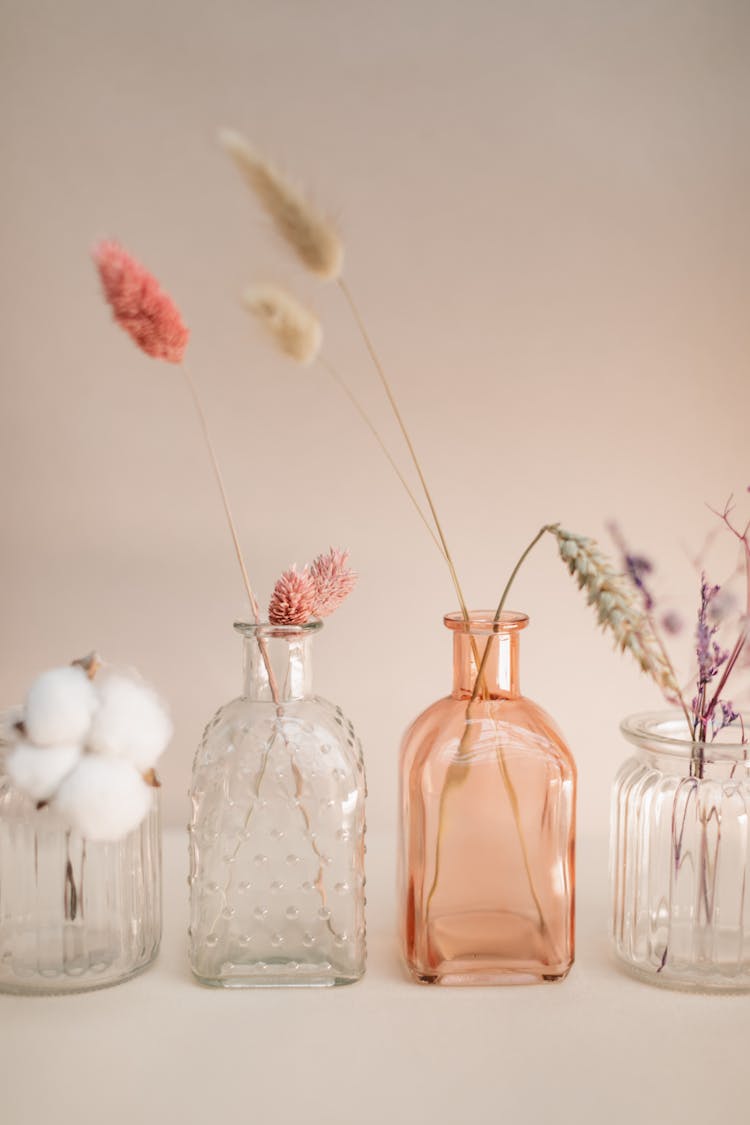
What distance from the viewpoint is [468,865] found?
858mm

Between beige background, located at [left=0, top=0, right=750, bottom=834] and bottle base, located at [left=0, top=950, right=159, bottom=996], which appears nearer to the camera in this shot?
bottle base, located at [left=0, top=950, right=159, bottom=996]

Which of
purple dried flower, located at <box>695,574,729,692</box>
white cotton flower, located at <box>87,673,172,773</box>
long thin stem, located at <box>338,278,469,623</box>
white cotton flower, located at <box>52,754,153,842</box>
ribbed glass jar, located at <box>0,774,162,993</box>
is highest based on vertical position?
long thin stem, located at <box>338,278,469,623</box>

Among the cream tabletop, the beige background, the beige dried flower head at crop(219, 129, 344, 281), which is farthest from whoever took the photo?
the beige background

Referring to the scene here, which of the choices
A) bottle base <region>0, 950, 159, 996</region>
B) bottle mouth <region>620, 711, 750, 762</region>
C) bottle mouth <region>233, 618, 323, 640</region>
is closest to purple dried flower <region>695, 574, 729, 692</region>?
bottle mouth <region>620, 711, 750, 762</region>

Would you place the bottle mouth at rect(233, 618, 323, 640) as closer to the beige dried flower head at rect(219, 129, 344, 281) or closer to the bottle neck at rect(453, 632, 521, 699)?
the bottle neck at rect(453, 632, 521, 699)

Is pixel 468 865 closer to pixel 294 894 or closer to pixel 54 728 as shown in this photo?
pixel 294 894

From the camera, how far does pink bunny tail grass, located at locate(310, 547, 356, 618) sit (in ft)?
2.85

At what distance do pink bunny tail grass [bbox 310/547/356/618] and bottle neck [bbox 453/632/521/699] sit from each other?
3.8 inches

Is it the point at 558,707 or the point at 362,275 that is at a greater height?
the point at 362,275

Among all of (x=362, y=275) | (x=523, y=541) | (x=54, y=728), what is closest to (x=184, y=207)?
(x=362, y=275)

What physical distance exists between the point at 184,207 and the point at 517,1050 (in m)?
0.81

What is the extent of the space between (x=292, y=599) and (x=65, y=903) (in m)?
0.29

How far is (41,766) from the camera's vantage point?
0.74 m

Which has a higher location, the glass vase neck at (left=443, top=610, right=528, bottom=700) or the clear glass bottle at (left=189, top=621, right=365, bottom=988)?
the glass vase neck at (left=443, top=610, right=528, bottom=700)
